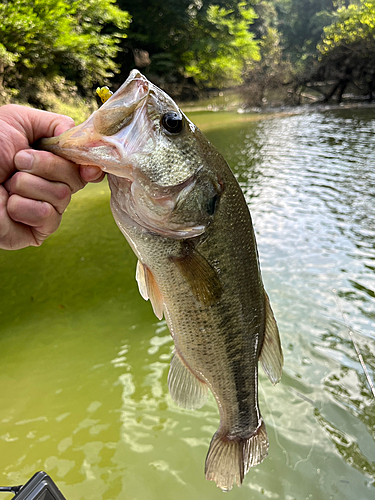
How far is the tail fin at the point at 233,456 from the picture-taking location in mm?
1864

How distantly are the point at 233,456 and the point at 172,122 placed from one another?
173 centimetres

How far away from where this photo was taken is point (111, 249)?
627 centimetres

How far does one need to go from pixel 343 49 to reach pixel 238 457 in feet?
88.6

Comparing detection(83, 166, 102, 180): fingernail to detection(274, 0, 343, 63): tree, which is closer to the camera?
detection(83, 166, 102, 180): fingernail

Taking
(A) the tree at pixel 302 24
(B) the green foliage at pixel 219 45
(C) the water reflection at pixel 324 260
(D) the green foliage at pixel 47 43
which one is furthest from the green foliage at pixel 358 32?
(A) the tree at pixel 302 24

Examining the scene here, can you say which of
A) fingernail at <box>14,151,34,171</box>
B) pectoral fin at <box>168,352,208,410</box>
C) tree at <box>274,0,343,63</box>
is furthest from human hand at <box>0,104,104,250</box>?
tree at <box>274,0,343,63</box>

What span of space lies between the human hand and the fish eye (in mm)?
350

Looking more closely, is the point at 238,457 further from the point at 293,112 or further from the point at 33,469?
the point at 293,112

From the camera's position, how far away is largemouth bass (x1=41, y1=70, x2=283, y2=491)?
1360 mm

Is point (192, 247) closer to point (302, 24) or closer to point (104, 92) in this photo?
point (104, 92)

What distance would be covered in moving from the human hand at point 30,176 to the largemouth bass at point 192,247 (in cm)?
8

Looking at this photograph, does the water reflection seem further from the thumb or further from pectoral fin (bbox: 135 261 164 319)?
the thumb

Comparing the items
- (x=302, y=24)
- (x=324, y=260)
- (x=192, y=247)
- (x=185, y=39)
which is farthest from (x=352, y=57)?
(x=302, y=24)

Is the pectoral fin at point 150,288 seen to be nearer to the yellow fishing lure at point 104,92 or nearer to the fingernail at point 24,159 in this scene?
the fingernail at point 24,159
